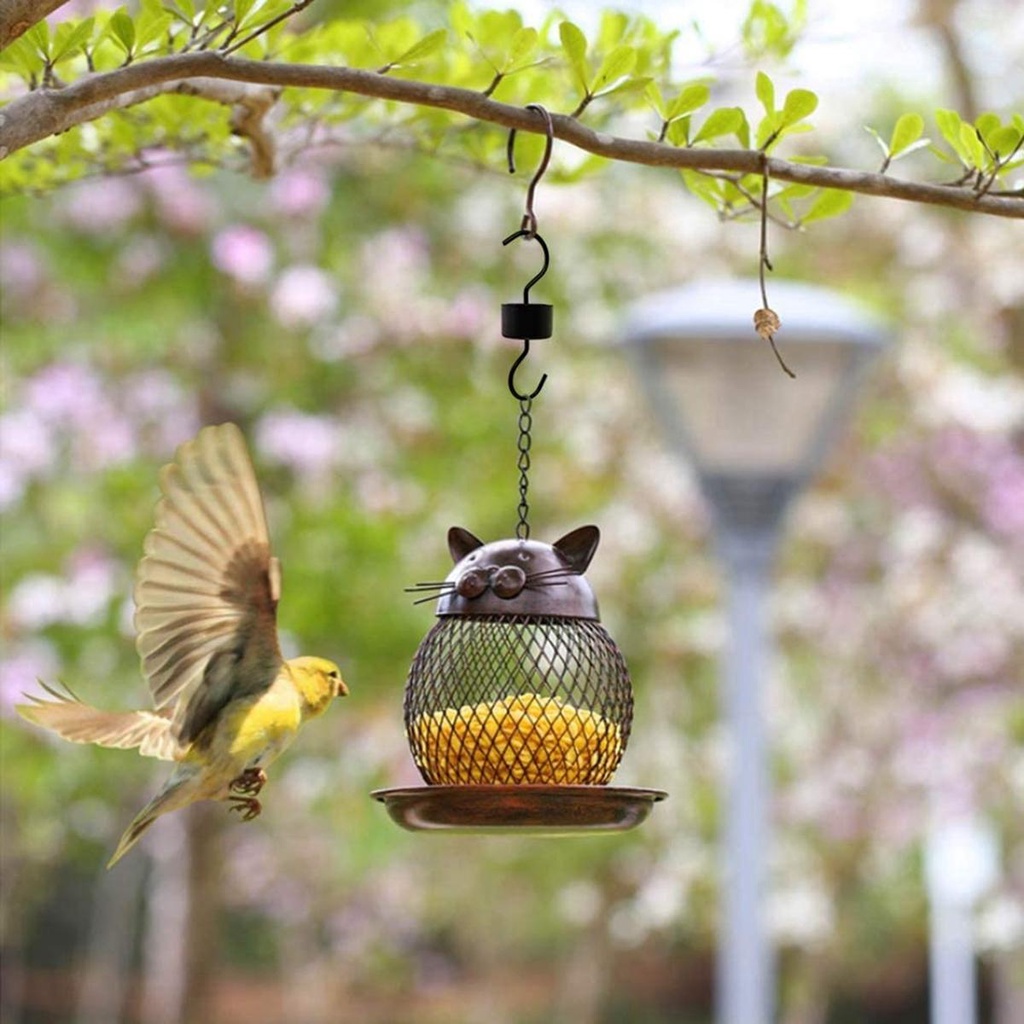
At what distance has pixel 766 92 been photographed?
7.58 ft

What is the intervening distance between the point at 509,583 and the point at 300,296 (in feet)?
14.9

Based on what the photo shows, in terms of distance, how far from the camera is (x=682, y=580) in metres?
9.95

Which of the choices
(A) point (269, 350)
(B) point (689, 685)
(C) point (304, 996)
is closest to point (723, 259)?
(B) point (689, 685)

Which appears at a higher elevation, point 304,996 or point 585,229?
point 585,229

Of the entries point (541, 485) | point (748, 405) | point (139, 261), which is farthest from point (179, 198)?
point (541, 485)

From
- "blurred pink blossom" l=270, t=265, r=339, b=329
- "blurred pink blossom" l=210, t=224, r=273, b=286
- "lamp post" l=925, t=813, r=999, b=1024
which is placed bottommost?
"lamp post" l=925, t=813, r=999, b=1024

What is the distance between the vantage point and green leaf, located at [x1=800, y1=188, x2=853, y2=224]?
2.62 metres

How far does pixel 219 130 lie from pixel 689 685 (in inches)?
317

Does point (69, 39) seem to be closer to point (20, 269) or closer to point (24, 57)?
point (24, 57)

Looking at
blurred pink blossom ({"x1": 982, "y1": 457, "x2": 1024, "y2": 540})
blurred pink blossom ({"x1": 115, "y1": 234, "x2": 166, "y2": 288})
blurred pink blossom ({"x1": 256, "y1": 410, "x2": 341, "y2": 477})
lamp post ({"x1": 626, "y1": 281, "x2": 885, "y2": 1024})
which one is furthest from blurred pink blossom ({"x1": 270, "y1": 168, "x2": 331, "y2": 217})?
blurred pink blossom ({"x1": 982, "y1": 457, "x2": 1024, "y2": 540})

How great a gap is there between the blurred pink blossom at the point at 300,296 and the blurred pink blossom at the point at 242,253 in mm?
106

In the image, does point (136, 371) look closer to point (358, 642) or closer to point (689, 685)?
point (358, 642)

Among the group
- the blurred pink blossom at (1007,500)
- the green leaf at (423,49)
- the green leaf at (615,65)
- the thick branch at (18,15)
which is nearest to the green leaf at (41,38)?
the thick branch at (18,15)

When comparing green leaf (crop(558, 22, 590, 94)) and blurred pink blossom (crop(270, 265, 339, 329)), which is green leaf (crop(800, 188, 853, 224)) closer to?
green leaf (crop(558, 22, 590, 94))
